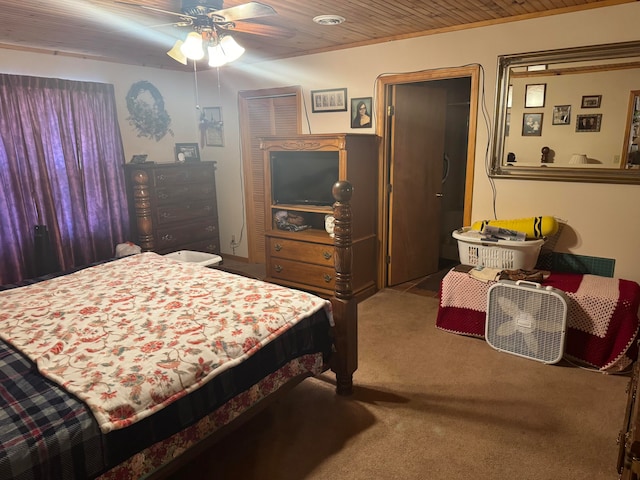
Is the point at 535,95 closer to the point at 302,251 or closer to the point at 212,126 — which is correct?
the point at 302,251

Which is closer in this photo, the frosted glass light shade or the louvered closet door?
the frosted glass light shade

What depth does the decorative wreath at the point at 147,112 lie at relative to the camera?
461 centimetres

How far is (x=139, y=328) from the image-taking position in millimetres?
1932

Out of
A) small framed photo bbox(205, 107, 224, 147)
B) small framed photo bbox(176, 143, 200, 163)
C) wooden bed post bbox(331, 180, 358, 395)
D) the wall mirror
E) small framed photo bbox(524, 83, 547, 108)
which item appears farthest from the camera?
small framed photo bbox(205, 107, 224, 147)

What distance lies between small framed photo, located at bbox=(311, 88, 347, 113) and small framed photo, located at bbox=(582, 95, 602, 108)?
1979 mm

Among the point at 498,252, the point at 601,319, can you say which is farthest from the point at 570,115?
the point at 601,319

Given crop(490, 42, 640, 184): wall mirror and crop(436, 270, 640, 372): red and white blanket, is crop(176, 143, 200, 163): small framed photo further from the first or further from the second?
crop(436, 270, 640, 372): red and white blanket

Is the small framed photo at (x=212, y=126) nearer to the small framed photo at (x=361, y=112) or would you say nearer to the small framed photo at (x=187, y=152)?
the small framed photo at (x=187, y=152)

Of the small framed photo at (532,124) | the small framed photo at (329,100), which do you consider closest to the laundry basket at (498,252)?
the small framed photo at (532,124)

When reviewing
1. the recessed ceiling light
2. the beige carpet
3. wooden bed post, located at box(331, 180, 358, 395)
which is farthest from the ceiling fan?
the beige carpet

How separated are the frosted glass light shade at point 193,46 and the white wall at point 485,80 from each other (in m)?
1.94

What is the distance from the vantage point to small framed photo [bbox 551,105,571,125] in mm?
3115

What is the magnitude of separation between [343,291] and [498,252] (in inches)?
57.3

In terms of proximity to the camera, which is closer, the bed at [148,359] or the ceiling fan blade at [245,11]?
the bed at [148,359]
